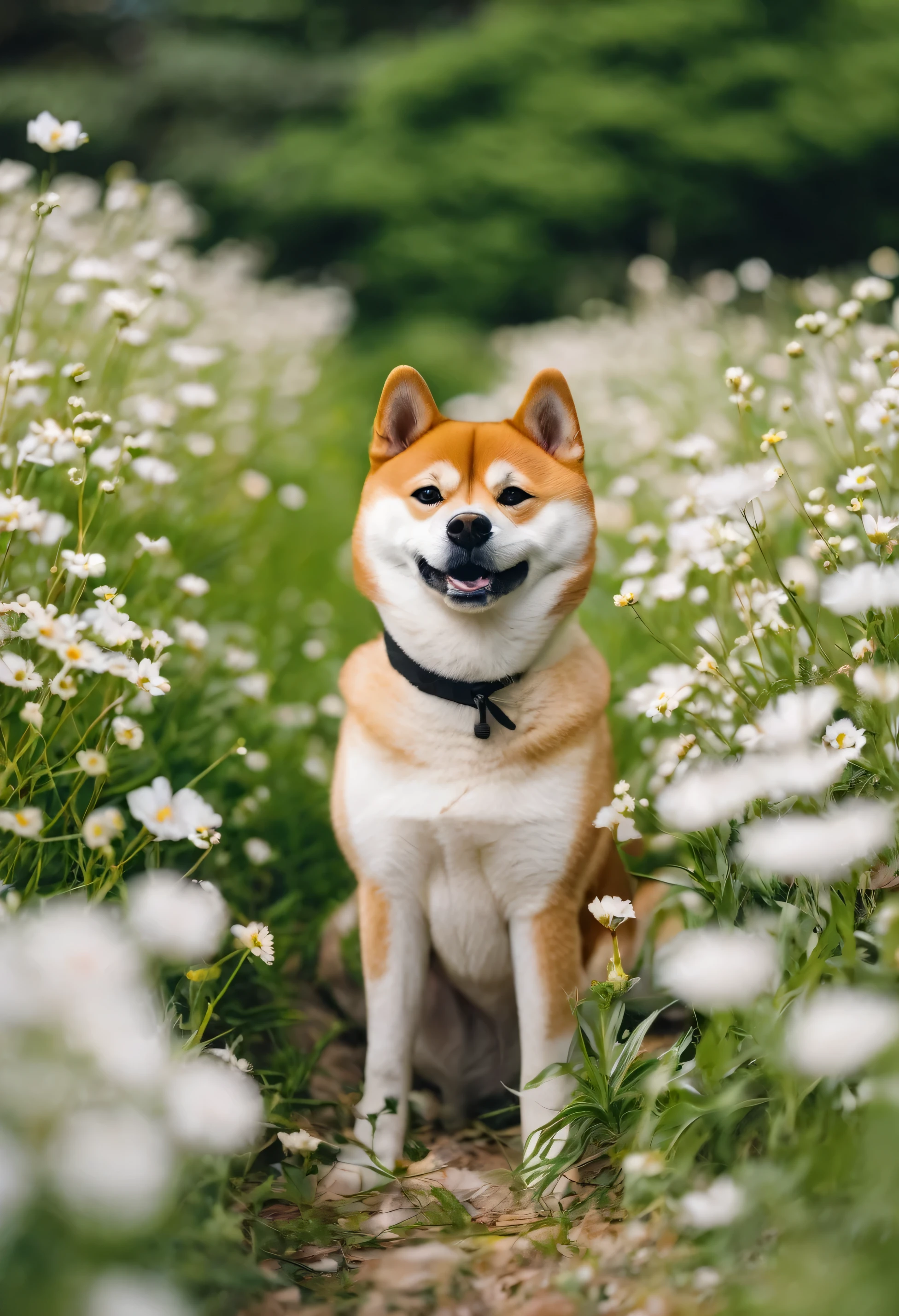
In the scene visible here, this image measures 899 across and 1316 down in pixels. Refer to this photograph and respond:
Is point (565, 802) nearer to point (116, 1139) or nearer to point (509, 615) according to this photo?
point (509, 615)

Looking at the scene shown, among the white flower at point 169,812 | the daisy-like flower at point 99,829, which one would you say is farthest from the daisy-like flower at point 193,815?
the daisy-like flower at point 99,829

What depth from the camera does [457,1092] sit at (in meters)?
2.35

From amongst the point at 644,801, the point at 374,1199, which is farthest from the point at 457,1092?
the point at 644,801

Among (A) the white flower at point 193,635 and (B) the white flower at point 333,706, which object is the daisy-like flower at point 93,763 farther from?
(B) the white flower at point 333,706

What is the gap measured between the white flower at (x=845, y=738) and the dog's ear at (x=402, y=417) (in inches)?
39.2

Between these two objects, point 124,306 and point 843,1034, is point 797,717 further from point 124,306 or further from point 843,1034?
point 124,306

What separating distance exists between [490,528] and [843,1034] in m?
1.14

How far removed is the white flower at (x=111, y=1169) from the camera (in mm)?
852

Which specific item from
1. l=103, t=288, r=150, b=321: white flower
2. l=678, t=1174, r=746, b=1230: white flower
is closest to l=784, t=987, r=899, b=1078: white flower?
l=678, t=1174, r=746, b=1230: white flower

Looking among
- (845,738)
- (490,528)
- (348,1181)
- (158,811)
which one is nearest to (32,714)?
(158,811)

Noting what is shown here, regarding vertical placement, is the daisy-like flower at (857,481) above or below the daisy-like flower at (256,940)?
above

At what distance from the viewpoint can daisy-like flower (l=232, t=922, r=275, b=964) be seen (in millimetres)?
1629

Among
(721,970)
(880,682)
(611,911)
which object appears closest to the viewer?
(721,970)

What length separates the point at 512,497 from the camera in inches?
79.8
